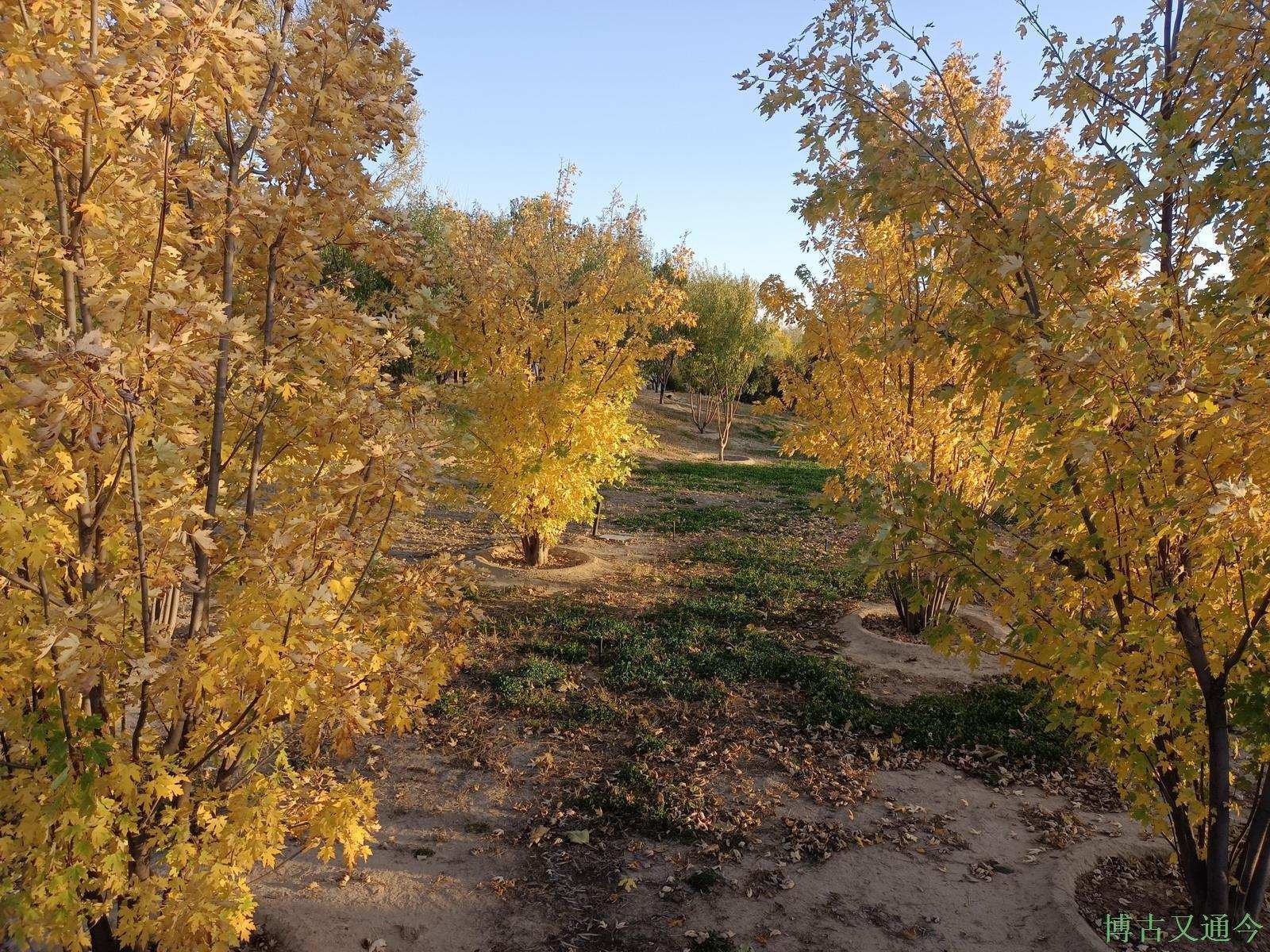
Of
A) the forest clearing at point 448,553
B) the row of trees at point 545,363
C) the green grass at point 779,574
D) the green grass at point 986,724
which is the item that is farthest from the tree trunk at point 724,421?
the forest clearing at point 448,553

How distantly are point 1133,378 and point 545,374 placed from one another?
7.84m

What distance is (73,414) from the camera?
2.10 meters

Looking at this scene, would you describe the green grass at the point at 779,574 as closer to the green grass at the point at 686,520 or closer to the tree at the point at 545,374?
the green grass at the point at 686,520

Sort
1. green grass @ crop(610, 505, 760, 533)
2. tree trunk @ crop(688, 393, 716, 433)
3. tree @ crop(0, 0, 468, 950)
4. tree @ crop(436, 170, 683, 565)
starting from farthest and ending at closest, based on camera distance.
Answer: tree trunk @ crop(688, 393, 716, 433), green grass @ crop(610, 505, 760, 533), tree @ crop(436, 170, 683, 565), tree @ crop(0, 0, 468, 950)

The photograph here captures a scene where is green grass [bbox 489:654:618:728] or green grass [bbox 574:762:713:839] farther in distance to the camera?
green grass [bbox 489:654:618:728]

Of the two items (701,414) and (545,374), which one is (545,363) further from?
(701,414)

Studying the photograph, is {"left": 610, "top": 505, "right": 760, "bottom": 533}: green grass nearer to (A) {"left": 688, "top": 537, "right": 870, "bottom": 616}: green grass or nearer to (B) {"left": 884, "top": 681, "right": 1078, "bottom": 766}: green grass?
(A) {"left": 688, "top": 537, "right": 870, "bottom": 616}: green grass

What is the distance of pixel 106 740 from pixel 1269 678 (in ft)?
14.7

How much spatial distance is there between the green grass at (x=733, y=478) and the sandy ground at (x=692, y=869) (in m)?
13.4

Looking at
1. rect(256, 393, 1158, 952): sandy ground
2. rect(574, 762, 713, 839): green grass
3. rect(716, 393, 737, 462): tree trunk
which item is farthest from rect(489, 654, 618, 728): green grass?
rect(716, 393, 737, 462): tree trunk

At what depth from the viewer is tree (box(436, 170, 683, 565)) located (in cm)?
942

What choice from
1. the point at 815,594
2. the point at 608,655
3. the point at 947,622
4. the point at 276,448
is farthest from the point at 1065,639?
the point at 815,594

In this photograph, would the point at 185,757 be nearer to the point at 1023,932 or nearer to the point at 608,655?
the point at 1023,932

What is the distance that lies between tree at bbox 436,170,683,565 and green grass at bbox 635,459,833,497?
865cm
